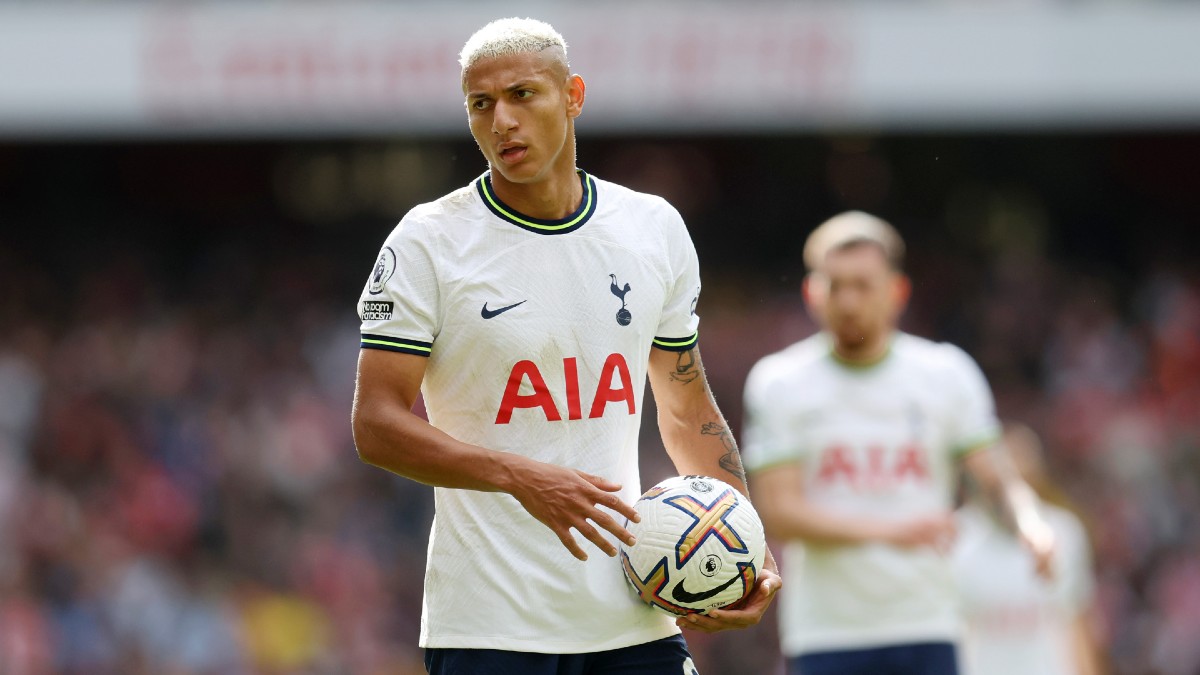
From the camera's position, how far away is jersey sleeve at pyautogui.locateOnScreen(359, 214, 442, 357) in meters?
4.00

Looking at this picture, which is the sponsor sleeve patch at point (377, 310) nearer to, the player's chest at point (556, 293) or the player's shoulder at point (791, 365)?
the player's chest at point (556, 293)

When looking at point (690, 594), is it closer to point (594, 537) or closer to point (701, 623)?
point (701, 623)

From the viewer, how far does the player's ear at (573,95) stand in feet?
13.9

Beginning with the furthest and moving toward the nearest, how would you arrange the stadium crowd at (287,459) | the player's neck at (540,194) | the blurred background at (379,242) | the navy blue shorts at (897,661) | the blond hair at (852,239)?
the blurred background at (379,242) < the stadium crowd at (287,459) < the blond hair at (852,239) < the navy blue shorts at (897,661) < the player's neck at (540,194)

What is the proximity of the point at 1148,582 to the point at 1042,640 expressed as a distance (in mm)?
6766

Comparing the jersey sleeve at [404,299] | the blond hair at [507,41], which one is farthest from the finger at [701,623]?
the blond hair at [507,41]

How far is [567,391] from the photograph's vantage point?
13.5 ft

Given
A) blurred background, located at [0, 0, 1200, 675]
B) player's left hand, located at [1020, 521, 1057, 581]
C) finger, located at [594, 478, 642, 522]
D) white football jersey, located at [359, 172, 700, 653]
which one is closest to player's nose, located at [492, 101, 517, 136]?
white football jersey, located at [359, 172, 700, 653]

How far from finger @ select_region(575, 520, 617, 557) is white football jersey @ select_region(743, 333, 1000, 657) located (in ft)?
9.39

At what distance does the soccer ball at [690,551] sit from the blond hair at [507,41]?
3.63 ft

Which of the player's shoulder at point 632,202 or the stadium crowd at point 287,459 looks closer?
the player's shoulder at point 632,202

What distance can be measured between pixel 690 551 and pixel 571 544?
1.23ft

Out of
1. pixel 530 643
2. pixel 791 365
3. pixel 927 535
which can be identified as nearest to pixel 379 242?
pixel 791 365

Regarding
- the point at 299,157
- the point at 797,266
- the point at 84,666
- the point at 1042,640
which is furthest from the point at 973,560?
the point at 299,157
